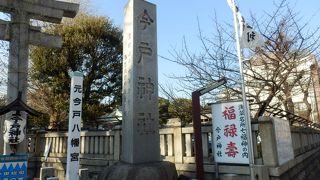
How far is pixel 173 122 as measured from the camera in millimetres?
9141

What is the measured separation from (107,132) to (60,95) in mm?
7572

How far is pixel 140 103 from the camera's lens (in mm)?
8070

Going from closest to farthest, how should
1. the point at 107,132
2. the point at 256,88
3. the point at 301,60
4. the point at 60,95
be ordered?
the point at 107,132 < the point at 301,60 < the point at 256,88 < the point at 60,95

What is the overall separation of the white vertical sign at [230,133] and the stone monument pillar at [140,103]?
4.46 feet

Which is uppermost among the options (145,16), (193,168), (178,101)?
(145,16)

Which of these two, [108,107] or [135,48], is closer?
[135,48]

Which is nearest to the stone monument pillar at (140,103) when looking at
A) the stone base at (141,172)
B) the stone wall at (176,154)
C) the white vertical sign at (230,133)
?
the stone base at (141,172)

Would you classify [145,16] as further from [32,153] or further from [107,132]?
[32,153]

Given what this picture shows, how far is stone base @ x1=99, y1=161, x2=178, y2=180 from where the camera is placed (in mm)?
7242

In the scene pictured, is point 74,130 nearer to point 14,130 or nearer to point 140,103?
point 140,103

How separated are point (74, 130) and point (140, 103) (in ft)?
5.89

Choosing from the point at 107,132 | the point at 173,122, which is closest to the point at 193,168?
the point at 173,122

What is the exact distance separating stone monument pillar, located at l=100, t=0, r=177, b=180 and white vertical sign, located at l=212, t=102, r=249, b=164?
1358mm

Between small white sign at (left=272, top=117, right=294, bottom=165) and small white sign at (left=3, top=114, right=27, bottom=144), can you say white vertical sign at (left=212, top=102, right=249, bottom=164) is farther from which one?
small white sign at (left=3, top=114, right=27, bottom=144)
